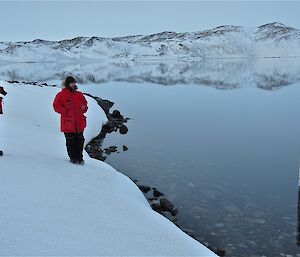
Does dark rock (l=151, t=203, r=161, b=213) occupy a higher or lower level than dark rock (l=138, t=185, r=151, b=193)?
lower

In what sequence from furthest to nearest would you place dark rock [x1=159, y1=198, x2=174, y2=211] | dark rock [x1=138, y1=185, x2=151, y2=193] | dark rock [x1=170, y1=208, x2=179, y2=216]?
dark rock [x1=138, y1=185, x2=151, y2=193] → dark rock [x1=159, y1=198, x2=174, y2=211] → dark rock [x1=170, y1=208, x2=179, y2=216]

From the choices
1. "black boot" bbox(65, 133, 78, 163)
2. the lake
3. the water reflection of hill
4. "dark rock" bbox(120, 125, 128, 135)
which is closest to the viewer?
"black boot" bbox(65, 133, 78, 163)

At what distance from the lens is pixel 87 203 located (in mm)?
5375

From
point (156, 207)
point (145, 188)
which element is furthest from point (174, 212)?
point (145, 188)

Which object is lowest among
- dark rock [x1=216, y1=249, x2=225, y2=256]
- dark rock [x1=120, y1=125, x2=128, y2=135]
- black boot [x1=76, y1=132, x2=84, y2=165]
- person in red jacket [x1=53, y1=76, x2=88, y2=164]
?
dark rock [x1=216, y1=249, x2=225, y2=256]

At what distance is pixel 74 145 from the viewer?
7516mm

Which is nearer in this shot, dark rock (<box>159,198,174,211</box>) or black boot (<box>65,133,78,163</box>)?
black boot (<box>65,133,78,163</box>)

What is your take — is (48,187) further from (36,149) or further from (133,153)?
(133,153)

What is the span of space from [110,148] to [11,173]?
835cm


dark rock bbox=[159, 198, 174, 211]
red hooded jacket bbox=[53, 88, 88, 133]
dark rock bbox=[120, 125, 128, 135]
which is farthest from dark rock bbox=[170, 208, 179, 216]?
dark rock bbox=[120, 125, 128, 135]

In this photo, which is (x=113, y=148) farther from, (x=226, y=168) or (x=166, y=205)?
(x=166, y=205)

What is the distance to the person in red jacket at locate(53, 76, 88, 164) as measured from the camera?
707cm

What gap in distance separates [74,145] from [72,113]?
2.31 ft

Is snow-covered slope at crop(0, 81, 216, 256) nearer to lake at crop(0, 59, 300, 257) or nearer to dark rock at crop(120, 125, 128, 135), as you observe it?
lake at crop(0, 59, 300, 257)
